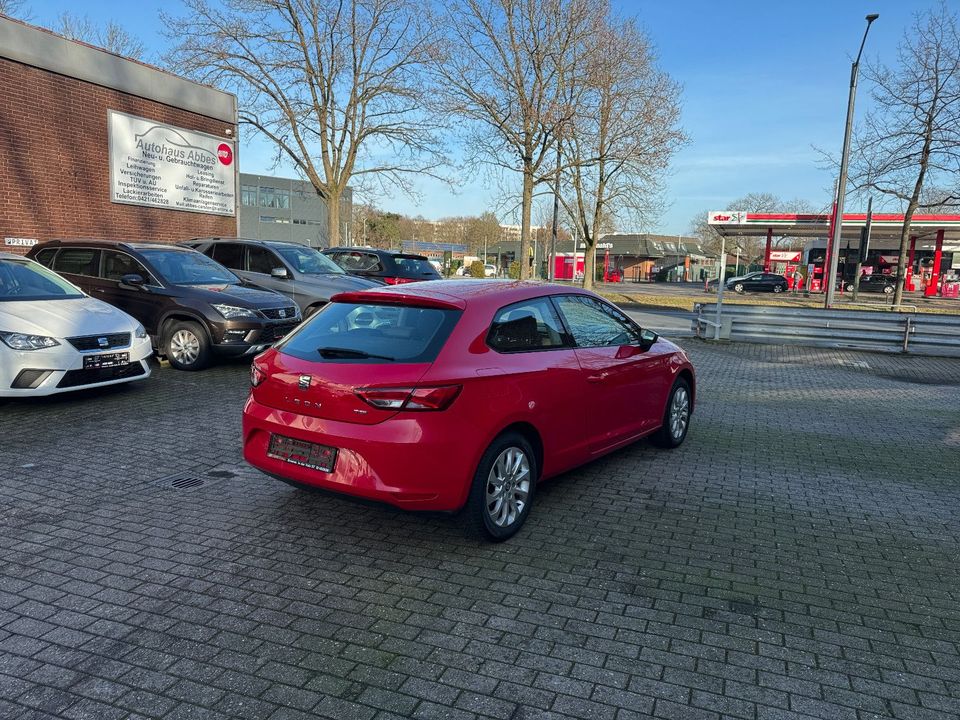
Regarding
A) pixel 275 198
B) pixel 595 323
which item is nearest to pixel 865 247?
pixel 595 323

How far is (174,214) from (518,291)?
1420cm

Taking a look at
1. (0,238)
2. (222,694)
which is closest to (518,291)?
(222,694)

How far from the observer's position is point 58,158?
13.6 metres

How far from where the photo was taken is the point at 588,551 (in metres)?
4.14

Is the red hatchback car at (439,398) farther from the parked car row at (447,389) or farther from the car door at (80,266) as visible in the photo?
the car door at (80,266)

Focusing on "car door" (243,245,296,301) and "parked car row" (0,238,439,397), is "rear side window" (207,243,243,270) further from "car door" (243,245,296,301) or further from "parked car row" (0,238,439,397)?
"car door" (243,245,296,301)

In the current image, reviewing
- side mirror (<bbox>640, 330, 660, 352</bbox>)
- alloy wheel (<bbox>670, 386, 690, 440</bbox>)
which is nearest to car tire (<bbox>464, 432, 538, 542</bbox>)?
side mirror (<bbox>640, 330, 660, 352</bbox>)

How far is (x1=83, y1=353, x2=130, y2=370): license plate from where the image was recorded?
709cm

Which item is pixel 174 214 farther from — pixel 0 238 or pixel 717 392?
pixel 717 392

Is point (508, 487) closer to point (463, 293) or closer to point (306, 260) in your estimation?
point (463, 293)

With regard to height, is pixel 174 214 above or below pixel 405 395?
above

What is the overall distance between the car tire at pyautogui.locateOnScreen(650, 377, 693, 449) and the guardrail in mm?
9559

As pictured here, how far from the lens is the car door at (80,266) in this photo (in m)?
9.86

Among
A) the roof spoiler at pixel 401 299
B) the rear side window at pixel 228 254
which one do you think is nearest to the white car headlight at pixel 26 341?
the roof spoiler at pixel 401 299
